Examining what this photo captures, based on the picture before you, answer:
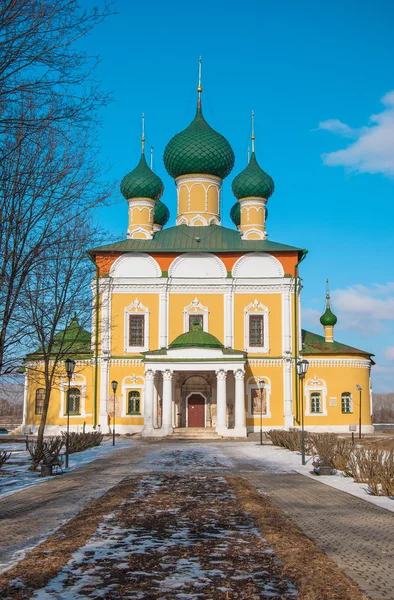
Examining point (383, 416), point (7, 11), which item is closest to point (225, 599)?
point (7, 11)

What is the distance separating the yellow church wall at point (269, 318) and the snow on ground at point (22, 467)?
1144 cm

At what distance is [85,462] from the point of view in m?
18.1

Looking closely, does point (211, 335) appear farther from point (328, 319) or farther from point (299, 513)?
point (299, 513)

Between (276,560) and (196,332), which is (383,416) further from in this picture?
(276,560)

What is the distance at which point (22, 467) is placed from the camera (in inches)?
649

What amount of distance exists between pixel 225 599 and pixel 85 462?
13462 mm

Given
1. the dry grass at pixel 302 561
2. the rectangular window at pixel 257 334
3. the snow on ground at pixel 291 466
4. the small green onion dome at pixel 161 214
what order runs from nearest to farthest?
the dry grass at pixel 302 561 → the snow on ground at pixel 291 466 → the rectangular window at pixel 257 334 → the small green onion dome at pixel 161 214

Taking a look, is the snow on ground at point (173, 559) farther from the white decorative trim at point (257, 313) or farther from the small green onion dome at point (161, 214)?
the small green onion dome at point (161, 214)

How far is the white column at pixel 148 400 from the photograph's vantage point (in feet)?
102

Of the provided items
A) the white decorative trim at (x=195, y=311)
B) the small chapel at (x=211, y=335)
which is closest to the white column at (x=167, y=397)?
the small chapel at (x=211, y=335)

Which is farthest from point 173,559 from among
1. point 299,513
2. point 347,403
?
point 347,403

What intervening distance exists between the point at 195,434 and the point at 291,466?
13.9 metres

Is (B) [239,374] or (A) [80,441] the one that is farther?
(B) [239,374]

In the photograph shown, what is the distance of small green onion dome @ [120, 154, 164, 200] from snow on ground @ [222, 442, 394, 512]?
17.6m
